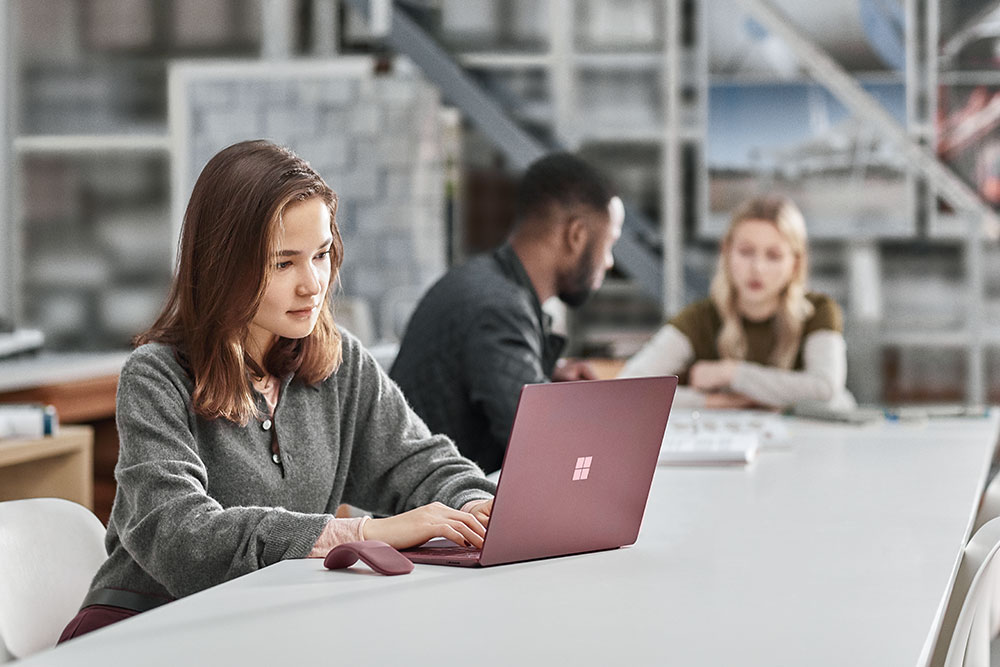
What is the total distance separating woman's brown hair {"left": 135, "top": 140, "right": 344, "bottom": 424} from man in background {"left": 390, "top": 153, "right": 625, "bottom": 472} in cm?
81

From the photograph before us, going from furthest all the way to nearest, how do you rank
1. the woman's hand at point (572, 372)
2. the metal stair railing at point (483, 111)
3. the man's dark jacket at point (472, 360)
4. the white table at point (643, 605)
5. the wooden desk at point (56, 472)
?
the metal stair railing at point (483, 111) < the wooden desk at point (56, 472) < the woman's hand at point (572, 372) < the man's dark jacket at point (472, 360) < the white table at point (643, 605)

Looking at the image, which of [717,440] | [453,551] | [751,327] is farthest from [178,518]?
[751,327]

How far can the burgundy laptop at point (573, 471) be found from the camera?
4.38 feet

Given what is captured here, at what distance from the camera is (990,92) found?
5680mm

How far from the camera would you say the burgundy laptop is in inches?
52.6

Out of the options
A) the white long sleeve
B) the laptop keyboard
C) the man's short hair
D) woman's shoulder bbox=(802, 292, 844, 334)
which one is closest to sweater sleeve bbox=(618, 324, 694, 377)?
the white long sleeve

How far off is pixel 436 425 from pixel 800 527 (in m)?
0.95

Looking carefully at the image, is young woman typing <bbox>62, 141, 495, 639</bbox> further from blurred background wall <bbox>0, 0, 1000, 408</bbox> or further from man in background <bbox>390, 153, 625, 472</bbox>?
blurred background wall <bbox>0, 0, 1000, 408</bbox>

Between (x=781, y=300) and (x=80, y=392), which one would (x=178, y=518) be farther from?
(x=80, y=392)

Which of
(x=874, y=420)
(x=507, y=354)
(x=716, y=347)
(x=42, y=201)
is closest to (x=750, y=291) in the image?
(x=716, y=347)

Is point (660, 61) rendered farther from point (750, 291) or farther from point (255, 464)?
point (255, 464)

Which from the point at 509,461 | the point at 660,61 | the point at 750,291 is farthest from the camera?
the point at 660,61

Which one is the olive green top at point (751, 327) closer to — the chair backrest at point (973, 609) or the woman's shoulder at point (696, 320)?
the woman's shoulder at point (696, 320)

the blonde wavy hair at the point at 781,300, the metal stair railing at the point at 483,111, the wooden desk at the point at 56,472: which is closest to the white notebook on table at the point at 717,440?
the blonde wavy hair at the point at 781,300
